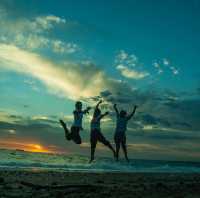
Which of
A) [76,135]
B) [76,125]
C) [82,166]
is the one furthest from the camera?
[82,166]

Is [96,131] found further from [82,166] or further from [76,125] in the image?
[82,166]

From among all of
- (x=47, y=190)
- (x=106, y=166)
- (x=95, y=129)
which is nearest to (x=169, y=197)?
(x=47, y=190)

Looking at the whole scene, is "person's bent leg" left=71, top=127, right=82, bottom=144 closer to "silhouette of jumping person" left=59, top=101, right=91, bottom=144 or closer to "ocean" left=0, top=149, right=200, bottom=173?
"silhouette of jumping person" left=59, top=101, right=91, bottom=144

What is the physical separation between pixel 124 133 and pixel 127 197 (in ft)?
44.4

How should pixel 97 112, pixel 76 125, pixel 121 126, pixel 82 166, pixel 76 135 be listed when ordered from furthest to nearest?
pixel 82 166 < pixel 121 126 < pixel 97 112 < pixel 76 125 < pixel 76 135

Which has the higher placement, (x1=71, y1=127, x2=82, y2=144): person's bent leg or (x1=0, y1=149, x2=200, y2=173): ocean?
(x1=71, y1=127, x2=82, y2=144): person's bent leg

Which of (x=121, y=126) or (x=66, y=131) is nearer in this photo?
(x=66, y=131)

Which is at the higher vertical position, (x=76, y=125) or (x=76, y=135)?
(x=76, y=125)

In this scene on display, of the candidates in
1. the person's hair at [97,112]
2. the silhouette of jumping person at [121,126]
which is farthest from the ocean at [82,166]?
the person's hair at [97,112]

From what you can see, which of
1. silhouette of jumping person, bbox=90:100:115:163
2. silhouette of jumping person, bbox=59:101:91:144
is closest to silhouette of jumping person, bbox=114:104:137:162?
silhouette of jumping person, bbox=90:100:115:163

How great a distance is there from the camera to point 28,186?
1020 cm

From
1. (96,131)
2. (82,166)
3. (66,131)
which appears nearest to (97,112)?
(96,131)

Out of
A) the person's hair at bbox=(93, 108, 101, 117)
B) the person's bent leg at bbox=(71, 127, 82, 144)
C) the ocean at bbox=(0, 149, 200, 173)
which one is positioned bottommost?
the ocean at bbox=(0, 149, 200, 173)

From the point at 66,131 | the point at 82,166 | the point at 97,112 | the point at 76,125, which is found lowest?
the point at 82,166
